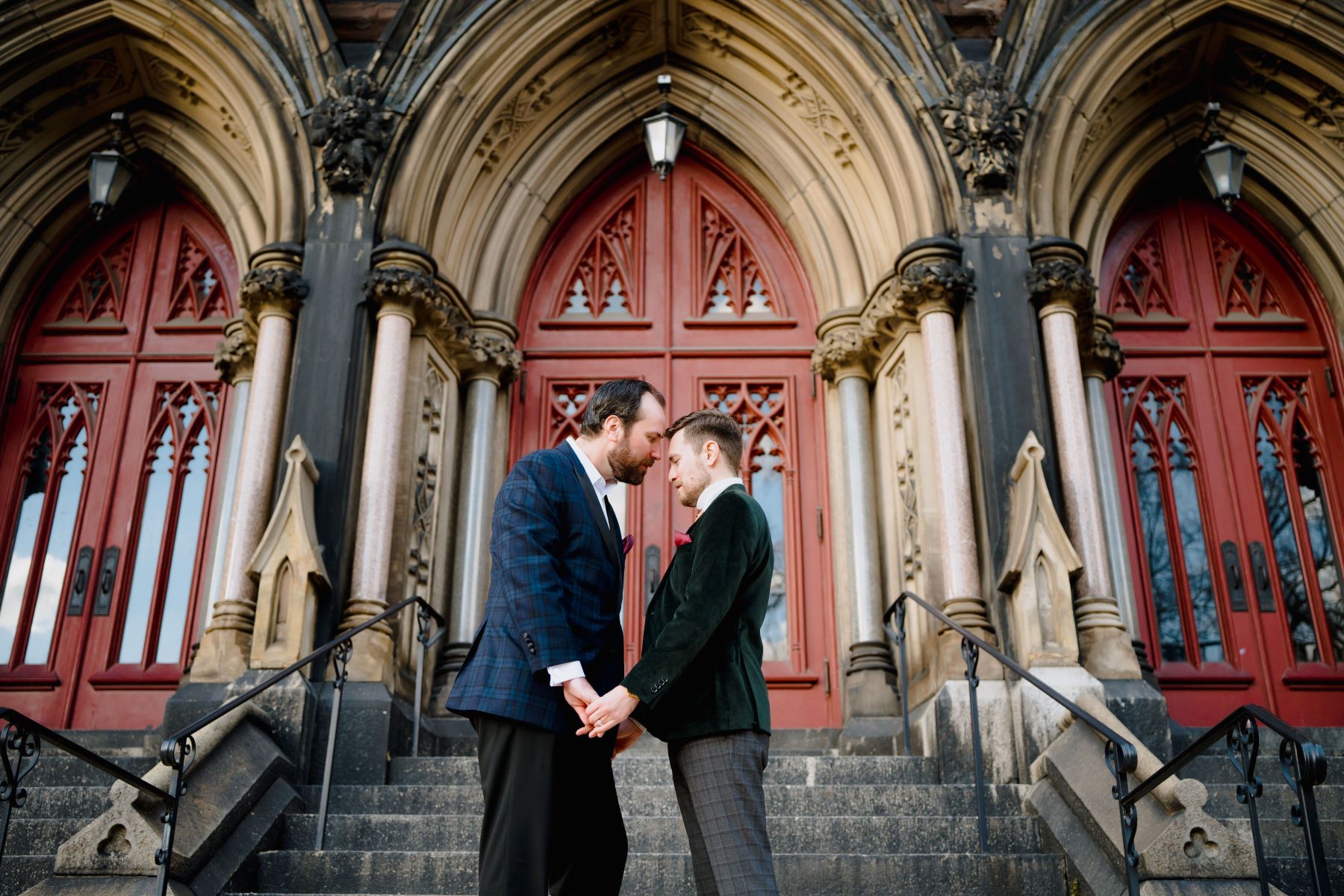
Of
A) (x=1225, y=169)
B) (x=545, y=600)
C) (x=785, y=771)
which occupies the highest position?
(x=1225, y=169)

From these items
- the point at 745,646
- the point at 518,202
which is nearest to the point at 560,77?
the point at 518,202

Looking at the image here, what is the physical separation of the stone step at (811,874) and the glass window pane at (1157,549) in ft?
12.8

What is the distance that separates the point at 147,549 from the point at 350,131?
10.7ft

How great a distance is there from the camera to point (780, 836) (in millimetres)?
5633

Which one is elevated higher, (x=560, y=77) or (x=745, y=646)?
(x=560, y=77)

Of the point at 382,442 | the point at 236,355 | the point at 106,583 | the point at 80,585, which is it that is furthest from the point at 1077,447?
the point at 80,585

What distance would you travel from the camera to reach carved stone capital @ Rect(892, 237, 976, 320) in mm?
8031

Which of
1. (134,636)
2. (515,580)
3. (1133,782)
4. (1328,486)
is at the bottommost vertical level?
(1133,782)

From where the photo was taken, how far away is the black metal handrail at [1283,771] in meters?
3.78

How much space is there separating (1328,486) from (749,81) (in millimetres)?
5088

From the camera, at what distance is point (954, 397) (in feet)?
26.0

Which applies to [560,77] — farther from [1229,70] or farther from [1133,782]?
[1133,782]

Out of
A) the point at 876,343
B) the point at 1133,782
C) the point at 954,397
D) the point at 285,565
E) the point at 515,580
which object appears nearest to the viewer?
the point at 515,580

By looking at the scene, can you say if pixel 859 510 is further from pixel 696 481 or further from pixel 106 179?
pixel 106 179
